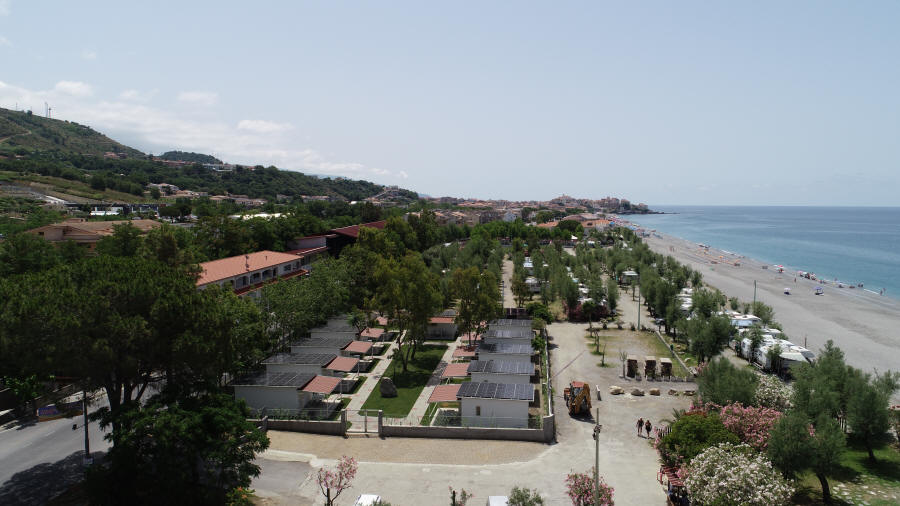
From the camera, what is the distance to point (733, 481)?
14484 millimetres

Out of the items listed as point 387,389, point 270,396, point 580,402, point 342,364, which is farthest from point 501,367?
point 270,396

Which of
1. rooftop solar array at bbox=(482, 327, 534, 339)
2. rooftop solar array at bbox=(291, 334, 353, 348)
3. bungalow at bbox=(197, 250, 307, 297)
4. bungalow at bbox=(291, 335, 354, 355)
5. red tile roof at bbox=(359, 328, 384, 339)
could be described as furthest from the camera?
bungalow at bbox=(197, 250, 307, 297)

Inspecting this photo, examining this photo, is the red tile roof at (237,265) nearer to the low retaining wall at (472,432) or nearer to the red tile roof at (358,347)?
the red tile roof at (358,347)

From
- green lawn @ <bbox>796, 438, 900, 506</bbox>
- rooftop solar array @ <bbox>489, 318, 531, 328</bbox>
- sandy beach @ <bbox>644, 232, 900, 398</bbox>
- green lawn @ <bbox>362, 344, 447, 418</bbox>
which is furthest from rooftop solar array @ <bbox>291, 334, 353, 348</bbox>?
sandy beach @ <bbox>644, 232, 900, 398</bbox>

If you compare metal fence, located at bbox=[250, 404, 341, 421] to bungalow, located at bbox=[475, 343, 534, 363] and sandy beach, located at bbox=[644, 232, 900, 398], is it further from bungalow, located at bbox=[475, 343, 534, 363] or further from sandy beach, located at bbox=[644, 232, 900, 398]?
sandy beach, located at bbox=[644, 232, 900, 398]

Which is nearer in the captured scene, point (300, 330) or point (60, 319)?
point (60, 319)

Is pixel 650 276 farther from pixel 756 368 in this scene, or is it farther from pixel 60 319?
pixel 60 319

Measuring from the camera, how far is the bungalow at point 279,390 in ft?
79.5

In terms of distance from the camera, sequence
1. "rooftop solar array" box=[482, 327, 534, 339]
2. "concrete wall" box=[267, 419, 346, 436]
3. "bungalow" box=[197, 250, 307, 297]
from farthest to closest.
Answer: "bungalow" box=[197, 250, 307, 297] → "rooftop solar array" box=[482, 327, 534, 339] → "concrete wall" box=[267, 419, 346, 436]

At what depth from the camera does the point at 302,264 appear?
53750 mm

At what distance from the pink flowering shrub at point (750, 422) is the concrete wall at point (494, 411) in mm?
8415

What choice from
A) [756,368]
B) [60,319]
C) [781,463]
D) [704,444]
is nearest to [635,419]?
[704,444]

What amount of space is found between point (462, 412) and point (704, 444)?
415 inches

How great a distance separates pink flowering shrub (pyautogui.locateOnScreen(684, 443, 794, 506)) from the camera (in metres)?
14.2
